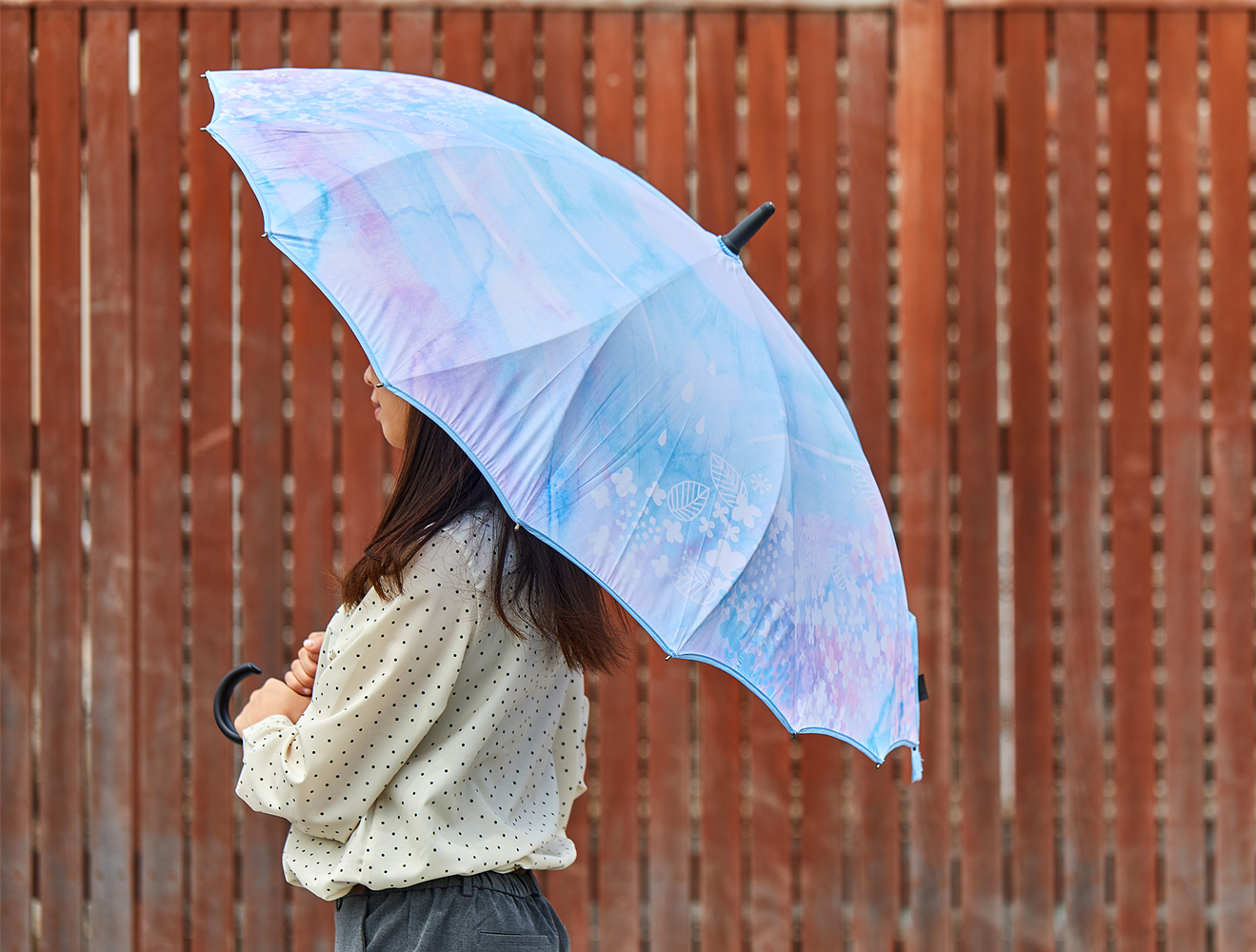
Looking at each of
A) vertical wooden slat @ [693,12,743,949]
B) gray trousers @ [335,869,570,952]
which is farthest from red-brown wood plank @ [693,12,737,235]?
gray trousers @ [335,869,570,952]

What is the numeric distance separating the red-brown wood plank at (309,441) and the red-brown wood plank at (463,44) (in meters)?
0.37

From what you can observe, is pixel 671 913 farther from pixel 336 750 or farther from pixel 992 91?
pixel 992 91

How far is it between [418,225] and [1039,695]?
2.49 metres

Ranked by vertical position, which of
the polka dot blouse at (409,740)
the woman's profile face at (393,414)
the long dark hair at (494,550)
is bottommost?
the polka dot blouse at (409,740)

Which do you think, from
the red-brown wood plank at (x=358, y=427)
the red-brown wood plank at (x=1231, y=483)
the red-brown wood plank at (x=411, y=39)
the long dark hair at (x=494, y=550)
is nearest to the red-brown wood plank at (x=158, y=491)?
the red-brown wood plank at (x=358, y=427)

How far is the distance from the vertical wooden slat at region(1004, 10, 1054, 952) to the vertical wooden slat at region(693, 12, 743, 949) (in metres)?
0.84

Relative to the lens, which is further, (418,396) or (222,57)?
(222,57)

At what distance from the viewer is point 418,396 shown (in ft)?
3.83

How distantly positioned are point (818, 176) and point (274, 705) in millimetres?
2257

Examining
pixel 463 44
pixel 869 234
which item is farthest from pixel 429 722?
pixel 463 44

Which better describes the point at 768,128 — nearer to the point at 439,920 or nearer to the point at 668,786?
the point at 668,786

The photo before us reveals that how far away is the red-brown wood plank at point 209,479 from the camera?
297 cm

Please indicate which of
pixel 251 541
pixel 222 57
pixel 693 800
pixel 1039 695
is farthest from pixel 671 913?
pixel 222 57

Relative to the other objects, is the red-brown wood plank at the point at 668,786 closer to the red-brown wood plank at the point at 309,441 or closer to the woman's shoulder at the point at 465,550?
the red-brown wood plank at the point at 309,441
